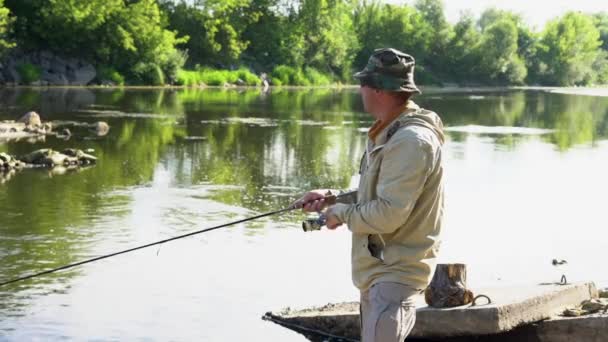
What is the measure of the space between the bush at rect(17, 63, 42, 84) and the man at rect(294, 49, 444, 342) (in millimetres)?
60027

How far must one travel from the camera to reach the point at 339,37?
3949 inches

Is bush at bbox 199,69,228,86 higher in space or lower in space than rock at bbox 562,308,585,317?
higher

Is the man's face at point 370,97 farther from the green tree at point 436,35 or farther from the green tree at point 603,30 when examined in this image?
the green tree at point 603,30

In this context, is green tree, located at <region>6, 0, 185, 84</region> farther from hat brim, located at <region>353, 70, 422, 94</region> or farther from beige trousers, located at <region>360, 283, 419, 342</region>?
beige trousers, located at <region>360, 283, 419, 342</region>

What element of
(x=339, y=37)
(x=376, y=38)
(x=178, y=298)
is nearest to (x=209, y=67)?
(x=339, y=37)

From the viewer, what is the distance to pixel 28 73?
62.3m

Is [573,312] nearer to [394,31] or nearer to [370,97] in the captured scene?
[370,97]

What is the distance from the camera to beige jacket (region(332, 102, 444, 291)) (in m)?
4.83

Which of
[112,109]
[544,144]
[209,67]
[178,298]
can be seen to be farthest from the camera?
[209,67]

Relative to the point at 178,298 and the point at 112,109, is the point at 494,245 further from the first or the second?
the point at 112,109

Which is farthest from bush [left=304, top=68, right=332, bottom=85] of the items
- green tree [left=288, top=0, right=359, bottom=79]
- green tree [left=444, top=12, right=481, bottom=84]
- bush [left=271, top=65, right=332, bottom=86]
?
green tree [left=444, top=12, right=481, bottom=84]

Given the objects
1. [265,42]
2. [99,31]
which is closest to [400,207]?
[99,31]

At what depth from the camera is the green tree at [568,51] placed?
134125mm

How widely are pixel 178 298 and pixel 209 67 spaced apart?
7271cm
